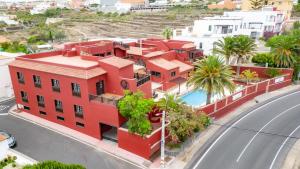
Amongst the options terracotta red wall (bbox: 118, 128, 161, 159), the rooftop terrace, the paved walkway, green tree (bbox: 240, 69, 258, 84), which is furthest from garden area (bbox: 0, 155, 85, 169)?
green tree (bbox: 240, 69, 258, 84)

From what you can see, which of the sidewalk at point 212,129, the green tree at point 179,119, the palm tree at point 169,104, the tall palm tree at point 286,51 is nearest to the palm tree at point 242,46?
the tall palm tree at point 286,51

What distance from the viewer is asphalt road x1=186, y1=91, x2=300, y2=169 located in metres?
24.5

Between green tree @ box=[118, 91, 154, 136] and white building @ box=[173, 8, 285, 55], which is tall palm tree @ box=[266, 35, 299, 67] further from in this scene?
green tree @ box=[118, 91, 154, 136]

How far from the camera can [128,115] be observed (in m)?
25.5

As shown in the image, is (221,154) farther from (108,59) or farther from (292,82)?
(292,82)

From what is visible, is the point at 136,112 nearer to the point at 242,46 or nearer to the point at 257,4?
the point at 242,46

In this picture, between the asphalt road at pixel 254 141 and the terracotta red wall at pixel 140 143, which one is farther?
the terracotta red wall at pixel 140 143

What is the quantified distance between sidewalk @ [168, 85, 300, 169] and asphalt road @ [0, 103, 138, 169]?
4690 mm

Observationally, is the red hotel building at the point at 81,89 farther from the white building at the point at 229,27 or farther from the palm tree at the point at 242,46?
the white building at the point at 229,27

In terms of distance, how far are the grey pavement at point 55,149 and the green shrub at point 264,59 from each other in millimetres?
38477

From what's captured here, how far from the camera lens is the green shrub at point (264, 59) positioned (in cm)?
4994

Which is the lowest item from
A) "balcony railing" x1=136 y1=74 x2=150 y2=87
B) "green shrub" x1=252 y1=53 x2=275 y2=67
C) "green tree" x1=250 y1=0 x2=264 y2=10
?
"green shrub" x1=252 y1=53 x2=275 y2=67

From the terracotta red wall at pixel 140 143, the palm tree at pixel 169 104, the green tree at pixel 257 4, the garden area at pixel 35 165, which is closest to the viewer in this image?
the garden area at pixel 35 165

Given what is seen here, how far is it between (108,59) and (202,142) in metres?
15.5
